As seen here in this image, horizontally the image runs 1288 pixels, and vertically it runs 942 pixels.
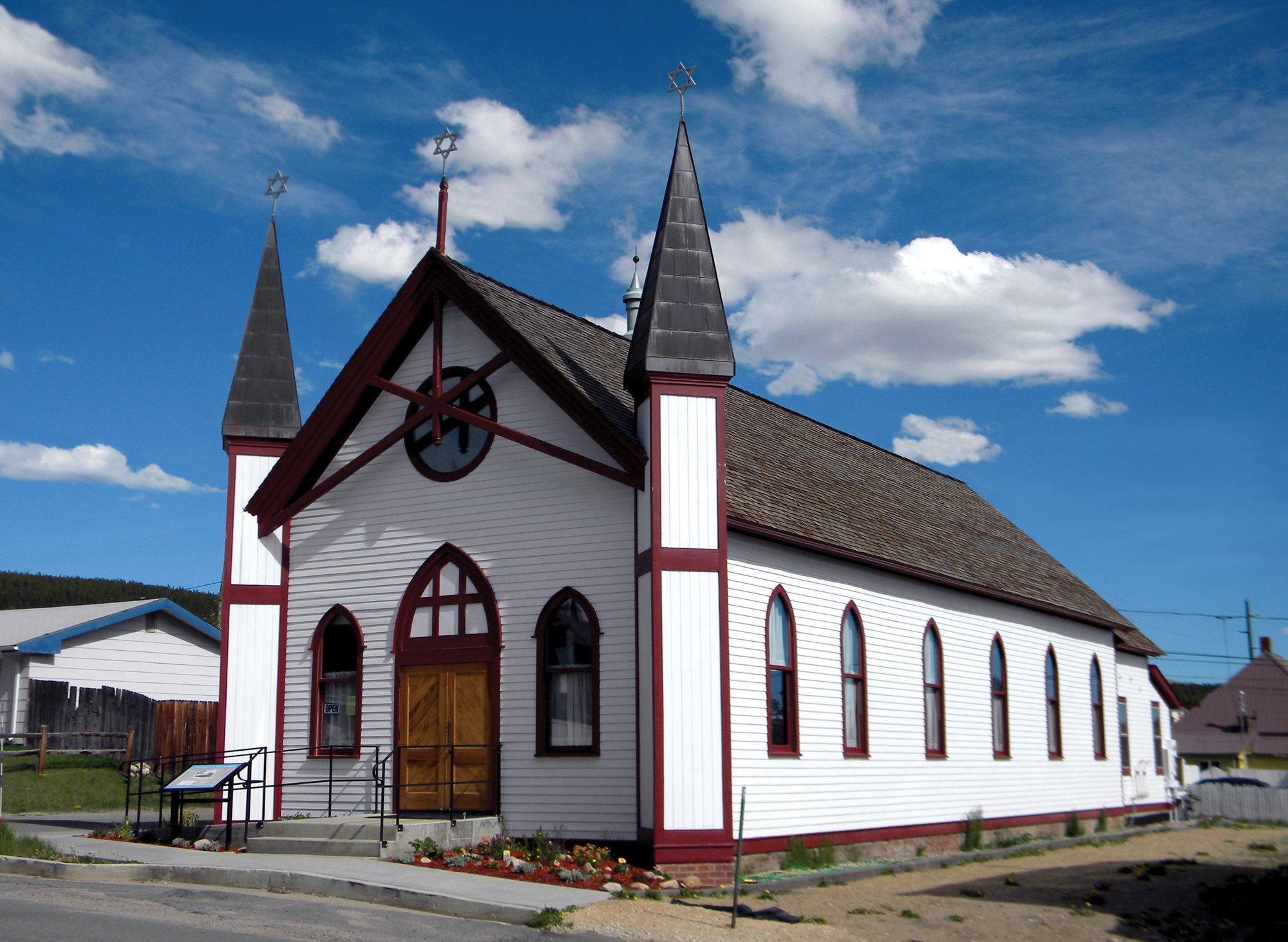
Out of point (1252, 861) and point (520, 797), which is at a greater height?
point (520, 797)

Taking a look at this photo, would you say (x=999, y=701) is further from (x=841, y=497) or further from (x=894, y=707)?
(x=841, y=497)

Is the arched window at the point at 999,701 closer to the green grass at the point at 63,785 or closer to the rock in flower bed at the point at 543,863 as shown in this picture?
the rock in flower bed at the point at 543,863

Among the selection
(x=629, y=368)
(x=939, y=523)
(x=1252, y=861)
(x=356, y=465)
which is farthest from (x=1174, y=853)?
(x=356, y=465)

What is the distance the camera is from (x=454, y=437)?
18.1m

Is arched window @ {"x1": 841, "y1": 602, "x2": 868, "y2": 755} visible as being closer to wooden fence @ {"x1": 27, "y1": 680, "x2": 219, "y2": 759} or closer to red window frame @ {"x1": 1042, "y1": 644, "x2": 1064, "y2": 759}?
red window frame @ {"x1": 1042, "y1": 644, "x2": 1064, "y2": 759}

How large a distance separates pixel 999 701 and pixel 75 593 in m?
70.8

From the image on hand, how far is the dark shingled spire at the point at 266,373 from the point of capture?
63.6 ft

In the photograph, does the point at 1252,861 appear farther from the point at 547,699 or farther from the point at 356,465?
the point at 356,465

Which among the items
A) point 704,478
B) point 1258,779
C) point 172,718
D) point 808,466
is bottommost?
point 1258,779

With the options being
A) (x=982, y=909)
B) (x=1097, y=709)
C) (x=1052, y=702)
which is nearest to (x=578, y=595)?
(x=982, y=909)

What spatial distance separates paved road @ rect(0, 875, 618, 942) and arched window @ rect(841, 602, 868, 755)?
832 cm

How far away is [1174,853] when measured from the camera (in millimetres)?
22219

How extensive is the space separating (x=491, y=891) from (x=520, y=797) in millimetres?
3853

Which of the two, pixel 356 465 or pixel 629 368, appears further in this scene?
pixel 356 465
